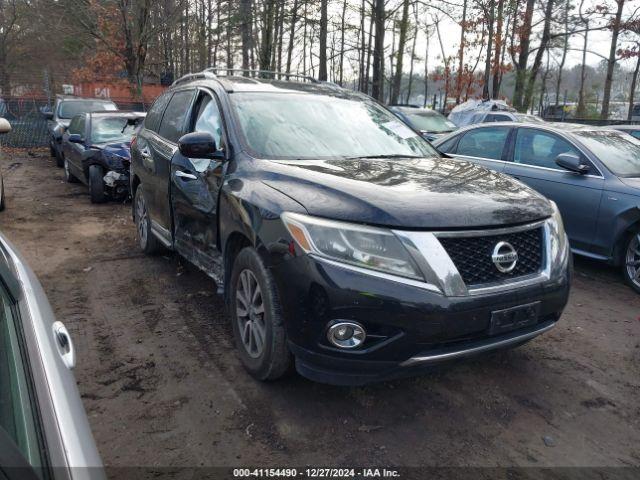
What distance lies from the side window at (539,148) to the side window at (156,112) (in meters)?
4.03

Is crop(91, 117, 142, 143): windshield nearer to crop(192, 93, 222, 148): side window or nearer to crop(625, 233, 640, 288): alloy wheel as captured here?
crop(192, 93, 222, 148): side window

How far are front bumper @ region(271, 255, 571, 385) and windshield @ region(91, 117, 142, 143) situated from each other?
296 inches

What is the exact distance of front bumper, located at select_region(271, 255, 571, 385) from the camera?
256 centimetres

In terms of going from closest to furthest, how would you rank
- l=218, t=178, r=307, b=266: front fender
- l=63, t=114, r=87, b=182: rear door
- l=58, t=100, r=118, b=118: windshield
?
l=218, t=178, r=307, b=266: front fender, l=63, t=114, r=87, b=182: rear door, l=58, t=100, r=118, b=118: windshield

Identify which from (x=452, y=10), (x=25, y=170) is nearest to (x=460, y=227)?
(x=25, y=170)

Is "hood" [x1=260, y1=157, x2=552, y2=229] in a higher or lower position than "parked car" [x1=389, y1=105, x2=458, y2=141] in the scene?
lower

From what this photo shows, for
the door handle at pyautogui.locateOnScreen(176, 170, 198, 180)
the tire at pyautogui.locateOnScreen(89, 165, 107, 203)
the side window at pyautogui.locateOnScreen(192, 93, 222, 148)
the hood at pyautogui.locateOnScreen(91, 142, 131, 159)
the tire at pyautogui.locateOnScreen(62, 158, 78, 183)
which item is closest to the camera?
the side window at pyautogui.locateOnScreen(192, 93, 222, 148)

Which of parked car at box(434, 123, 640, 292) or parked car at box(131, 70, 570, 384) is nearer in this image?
parked car at box(131, 70, 570, 384)

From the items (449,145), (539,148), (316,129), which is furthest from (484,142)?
(316,129)

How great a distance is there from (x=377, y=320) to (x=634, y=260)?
382 cm

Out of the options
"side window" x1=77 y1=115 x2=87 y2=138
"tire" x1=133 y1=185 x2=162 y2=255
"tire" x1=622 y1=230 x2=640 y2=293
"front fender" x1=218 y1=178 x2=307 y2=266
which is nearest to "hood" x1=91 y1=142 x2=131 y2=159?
"side window" x1=77 y1=115 x2=87 y2=138

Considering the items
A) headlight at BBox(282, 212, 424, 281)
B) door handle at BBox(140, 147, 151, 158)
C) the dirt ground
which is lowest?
the dirt ground

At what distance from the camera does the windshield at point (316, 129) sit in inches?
145

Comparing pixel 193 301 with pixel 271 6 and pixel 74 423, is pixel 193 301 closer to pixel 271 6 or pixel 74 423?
pixel 74 423
